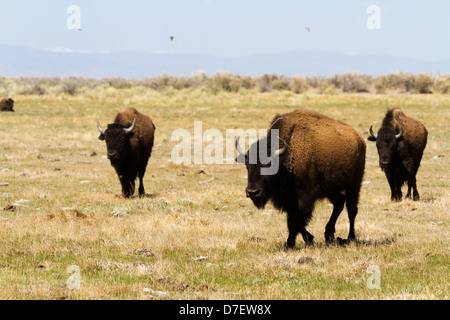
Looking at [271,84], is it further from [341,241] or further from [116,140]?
[341,241]

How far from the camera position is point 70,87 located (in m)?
73.6

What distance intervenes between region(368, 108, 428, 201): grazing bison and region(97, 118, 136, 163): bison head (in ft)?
20.4

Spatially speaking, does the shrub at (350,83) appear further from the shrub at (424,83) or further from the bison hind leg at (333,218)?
the bison hind leg at (333,218)

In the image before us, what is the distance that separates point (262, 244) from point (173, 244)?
1402 millimetres

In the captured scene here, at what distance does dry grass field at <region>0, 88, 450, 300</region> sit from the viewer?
654 cm

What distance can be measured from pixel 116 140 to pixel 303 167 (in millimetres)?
6746

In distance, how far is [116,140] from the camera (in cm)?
1429

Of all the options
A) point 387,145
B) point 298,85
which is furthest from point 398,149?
point 298,85

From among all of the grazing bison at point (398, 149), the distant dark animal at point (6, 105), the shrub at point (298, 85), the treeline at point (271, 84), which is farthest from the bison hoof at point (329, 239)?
the shrub at point (298, 85)

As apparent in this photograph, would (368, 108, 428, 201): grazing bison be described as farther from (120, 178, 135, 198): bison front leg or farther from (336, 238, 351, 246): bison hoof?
(120, 178, 135, 198): bison front leg

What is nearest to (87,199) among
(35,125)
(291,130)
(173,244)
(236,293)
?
(173,244)

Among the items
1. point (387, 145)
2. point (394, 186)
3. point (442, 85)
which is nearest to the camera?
point (387, 145)

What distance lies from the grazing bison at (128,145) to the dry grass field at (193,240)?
653mm

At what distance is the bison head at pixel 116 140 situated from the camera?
14203 mm
